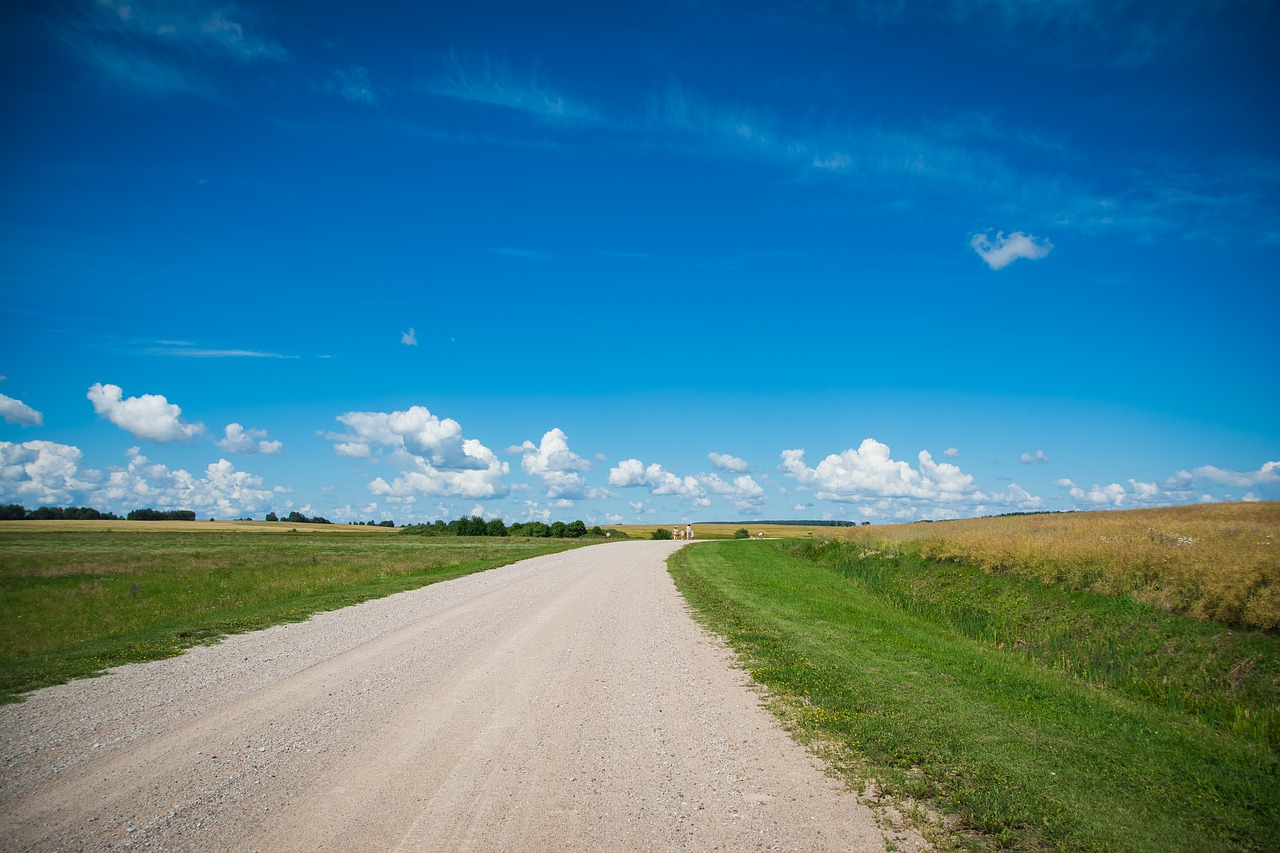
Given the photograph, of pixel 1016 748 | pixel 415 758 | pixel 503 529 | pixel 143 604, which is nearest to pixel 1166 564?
pixel 1016 748

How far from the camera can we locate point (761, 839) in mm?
4895

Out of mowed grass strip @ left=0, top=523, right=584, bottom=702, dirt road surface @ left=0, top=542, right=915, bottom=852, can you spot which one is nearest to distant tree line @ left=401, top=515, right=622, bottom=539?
mowed grass strip @ left=0, top=523, right=584, bottom=702

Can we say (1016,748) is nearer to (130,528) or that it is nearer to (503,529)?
(503,529)

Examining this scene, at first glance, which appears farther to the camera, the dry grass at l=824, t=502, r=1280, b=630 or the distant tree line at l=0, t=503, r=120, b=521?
the distant tree line at l=0, t=503, r=120, b=521

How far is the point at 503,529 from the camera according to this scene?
102m

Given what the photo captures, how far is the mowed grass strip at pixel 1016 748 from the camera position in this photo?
5.11 m

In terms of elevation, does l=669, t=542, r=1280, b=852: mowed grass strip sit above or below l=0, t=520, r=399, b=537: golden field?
below

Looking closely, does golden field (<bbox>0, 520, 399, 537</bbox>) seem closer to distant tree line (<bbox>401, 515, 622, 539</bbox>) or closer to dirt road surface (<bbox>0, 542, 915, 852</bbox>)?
distant tree line (<bbox>401, 515, 622, 539</bbox>)

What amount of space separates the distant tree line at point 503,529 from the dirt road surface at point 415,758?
83.6 m

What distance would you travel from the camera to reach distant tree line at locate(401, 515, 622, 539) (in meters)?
94.9

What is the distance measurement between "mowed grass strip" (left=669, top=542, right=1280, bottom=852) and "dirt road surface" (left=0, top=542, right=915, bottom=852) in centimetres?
74

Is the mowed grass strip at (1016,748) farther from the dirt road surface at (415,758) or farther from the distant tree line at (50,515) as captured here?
the distant tree line at (50,515)

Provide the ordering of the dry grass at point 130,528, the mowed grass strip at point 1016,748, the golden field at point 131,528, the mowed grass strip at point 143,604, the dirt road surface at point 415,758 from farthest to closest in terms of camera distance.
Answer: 1. the golden field at point 131,528
2. the dry grass at point 130,528
3. the mowed grass strip at point 143,604
4. the mowed grass strip at point 1016,748
5. the dirt road surface at point 415,758

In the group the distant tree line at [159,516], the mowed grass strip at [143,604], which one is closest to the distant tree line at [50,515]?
the distant tree line at [159,516]
